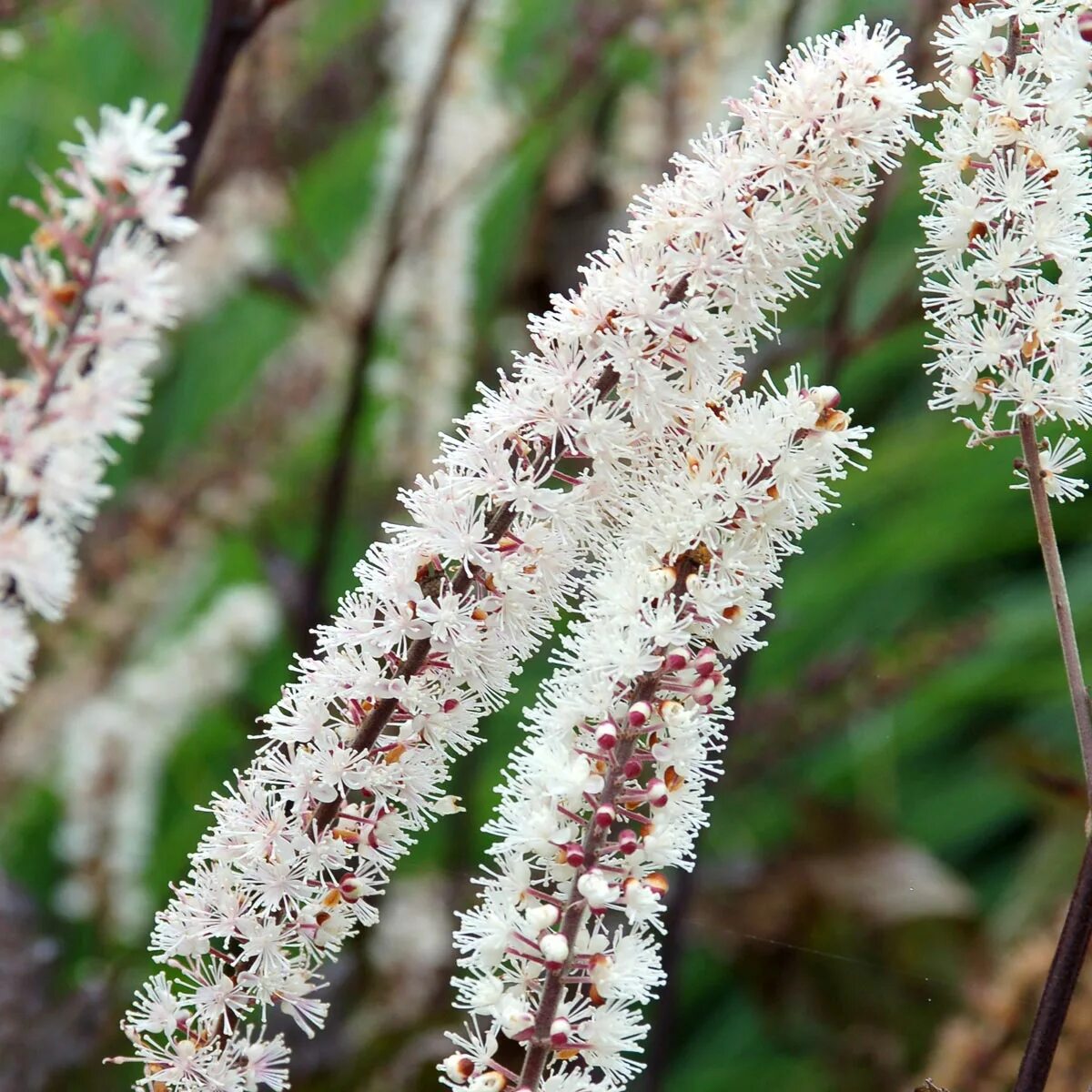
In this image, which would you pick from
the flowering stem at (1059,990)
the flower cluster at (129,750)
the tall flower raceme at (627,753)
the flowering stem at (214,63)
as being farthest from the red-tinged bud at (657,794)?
the flower cluster at (129,750)

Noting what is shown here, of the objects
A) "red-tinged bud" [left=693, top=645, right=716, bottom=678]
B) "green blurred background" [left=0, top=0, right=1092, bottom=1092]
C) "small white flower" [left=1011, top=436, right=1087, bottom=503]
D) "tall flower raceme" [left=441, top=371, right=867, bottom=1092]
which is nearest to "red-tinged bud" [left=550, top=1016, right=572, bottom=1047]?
"tall flower raceme" [left=441, top=371, right=867, bottom=1092]

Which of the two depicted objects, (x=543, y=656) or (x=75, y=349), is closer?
(x=75, y=349)

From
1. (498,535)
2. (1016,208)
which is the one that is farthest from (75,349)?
(1016,208)

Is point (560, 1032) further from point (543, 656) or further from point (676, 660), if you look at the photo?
point (543, 656)

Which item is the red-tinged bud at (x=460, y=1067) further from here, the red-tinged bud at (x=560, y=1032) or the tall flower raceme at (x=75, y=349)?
the tall flower raceme at (x=75, y=349)

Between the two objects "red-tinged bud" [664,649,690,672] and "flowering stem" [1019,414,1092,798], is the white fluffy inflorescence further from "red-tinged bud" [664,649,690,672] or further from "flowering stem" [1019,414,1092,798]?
"red-tinged bud" [664,649,690,672]
